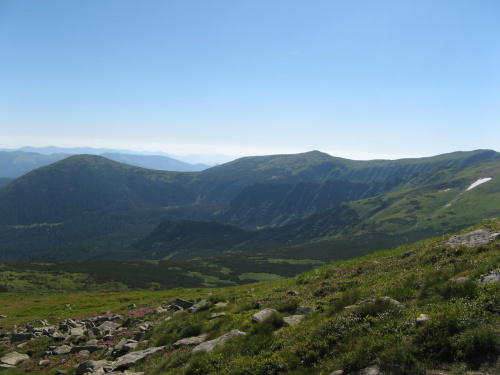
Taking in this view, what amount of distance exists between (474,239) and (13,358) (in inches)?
1347

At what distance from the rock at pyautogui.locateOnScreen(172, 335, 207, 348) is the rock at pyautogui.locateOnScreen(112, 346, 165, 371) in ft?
3.59

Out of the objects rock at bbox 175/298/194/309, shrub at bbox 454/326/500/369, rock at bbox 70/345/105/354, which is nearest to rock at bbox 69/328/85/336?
rock at bbox 70/345/105/354

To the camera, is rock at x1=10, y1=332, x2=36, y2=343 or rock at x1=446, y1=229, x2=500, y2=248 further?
rock at x1=10, y1=332, x2=36, y2=343

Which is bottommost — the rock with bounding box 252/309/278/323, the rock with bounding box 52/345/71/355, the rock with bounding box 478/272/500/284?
the rock with bounding box 52/345/71/355

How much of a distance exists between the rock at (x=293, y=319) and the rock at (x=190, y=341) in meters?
4.90

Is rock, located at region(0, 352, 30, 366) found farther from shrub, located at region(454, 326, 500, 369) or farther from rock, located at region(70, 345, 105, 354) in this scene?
shrub, located at region(454, 326, 500, 369)

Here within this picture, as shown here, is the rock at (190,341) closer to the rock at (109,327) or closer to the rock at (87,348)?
the rock at (87,348)

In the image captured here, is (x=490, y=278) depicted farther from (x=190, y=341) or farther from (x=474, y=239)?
(x=190, y=341)

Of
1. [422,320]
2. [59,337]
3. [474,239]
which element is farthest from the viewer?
[59,337]

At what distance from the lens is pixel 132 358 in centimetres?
1623

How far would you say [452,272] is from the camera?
13.9 m

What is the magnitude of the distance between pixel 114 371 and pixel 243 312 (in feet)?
25.3

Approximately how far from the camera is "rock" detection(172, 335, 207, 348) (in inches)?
615

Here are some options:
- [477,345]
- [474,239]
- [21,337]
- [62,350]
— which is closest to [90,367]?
[62,350]
